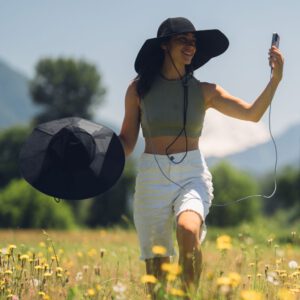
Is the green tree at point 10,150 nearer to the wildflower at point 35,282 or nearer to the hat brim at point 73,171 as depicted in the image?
the hat brim at point 73,171

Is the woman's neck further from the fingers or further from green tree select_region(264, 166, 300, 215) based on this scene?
green tree select_region(264, 166, 300, 215)

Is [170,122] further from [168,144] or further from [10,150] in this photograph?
[10,150]

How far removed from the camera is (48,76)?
273ft

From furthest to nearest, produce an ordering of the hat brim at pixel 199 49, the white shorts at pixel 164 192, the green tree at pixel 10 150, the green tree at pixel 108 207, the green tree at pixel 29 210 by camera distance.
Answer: the green tree at pixel 10 150
the green tree at pixel 108 207
the green tree at pixel 29 210
the hat brim at pixel 199 49
the white shorts at pixel 164 192

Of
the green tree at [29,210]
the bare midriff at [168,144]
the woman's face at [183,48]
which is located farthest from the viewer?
the green tree at [29,210]

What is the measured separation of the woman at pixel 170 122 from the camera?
15.9 feet

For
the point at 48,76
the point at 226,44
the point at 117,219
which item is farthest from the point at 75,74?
the point at 226,44

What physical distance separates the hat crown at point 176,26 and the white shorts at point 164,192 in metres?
0.87

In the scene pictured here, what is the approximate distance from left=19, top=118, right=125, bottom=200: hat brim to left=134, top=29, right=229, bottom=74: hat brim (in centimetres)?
61

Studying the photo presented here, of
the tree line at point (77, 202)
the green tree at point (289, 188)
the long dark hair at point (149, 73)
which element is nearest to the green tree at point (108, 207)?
the tree line at point (77, 202)

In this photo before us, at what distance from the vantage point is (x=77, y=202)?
71062mm

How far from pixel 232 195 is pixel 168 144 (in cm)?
7071

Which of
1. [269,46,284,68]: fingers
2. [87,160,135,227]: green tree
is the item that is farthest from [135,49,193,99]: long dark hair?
[87,160,135,227]: green tree

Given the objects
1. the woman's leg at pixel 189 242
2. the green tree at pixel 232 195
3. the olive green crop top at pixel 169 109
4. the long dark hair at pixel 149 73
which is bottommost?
the woman's leg at pixel 189 242
